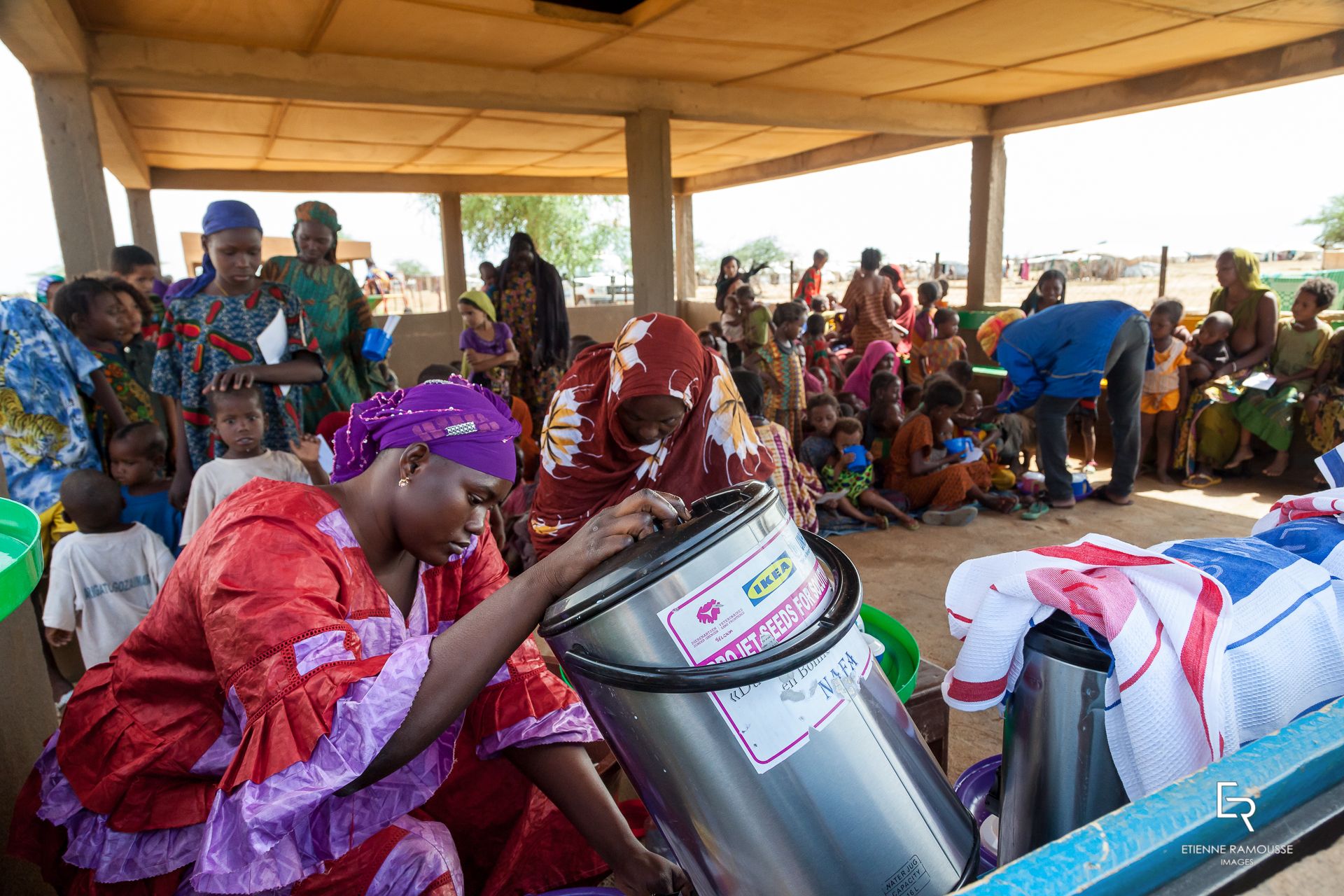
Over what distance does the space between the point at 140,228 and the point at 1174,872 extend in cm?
1268

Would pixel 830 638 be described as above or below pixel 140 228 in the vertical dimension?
below

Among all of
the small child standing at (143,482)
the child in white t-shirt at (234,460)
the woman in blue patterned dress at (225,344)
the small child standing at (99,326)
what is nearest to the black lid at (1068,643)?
the child in white t-shirt at (234,460)

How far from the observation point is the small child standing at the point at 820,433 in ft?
18.5

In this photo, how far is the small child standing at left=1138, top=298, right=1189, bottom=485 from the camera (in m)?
6.19

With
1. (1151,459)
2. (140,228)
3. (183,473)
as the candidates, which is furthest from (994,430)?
(140,228)

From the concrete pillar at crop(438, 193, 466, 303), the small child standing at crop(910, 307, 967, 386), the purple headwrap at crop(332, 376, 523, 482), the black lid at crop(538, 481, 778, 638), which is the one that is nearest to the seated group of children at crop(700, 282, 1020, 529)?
the small child standing at crop(910, 307, 967, 386)

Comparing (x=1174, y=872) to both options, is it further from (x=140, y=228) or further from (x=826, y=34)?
(x=140, y=228)

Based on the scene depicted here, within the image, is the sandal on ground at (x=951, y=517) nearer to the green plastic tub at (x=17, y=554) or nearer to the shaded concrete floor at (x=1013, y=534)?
the shaded concrete floor at (x=1013, y=534)

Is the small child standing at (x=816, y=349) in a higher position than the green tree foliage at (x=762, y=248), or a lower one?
lower

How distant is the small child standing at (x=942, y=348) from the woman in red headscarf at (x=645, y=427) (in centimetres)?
504

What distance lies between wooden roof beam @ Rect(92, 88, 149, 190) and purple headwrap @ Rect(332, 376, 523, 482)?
4.85 meters

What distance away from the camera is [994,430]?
629 cm

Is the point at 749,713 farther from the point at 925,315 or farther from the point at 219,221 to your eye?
the point at 925,315

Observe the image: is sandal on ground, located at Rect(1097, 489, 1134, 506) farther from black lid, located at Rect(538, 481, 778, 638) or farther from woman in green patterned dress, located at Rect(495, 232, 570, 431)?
black lid, located at Rect(538, 481, 778, 638)
